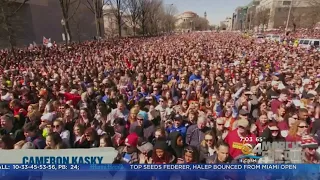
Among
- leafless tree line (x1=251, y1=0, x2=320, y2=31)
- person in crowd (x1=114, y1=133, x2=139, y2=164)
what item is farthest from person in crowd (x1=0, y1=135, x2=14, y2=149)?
leafless tree line (x1=251, y1=0, x2=320, y2=31)

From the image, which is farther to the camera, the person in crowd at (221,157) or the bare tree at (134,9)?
the bare tree at (134,9)

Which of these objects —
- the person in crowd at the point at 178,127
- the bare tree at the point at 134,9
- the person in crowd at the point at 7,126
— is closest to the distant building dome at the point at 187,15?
the bare tree at the point at 134,9

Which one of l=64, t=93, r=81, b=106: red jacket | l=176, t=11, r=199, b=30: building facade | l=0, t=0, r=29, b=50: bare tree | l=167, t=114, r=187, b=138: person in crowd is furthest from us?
l=176, t=11, r=199, b=30: building facade

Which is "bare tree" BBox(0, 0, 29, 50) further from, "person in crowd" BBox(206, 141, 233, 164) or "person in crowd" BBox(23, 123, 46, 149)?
"person in crowd" BBox(206, 141, 233, 164)

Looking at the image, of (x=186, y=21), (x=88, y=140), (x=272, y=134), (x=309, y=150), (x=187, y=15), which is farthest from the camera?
(x=187, y=15)

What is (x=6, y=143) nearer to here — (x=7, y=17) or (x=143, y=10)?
(x=7, y=17)

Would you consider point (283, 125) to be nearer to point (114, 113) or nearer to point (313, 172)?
point (313, 172)

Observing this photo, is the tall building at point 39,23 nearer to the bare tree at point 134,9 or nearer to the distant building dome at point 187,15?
the bare tree at point 134,9

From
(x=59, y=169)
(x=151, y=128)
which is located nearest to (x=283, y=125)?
(x=151, y=128)

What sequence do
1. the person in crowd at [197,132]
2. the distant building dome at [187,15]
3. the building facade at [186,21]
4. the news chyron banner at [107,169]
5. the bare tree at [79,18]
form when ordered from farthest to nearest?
the distant building dome at [187,15], the building facade at [186,21], the bare tree at [79,18], the person in crowd at [197,132], the news chyron banner at [107,169]

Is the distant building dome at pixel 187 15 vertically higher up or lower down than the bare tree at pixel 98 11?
higher up

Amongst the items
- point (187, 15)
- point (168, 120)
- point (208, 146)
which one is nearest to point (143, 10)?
point (168, 120)

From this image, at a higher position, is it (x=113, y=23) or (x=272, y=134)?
(x=113, y=23)

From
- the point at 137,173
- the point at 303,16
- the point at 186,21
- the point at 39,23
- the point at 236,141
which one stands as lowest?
the point at 137,173
